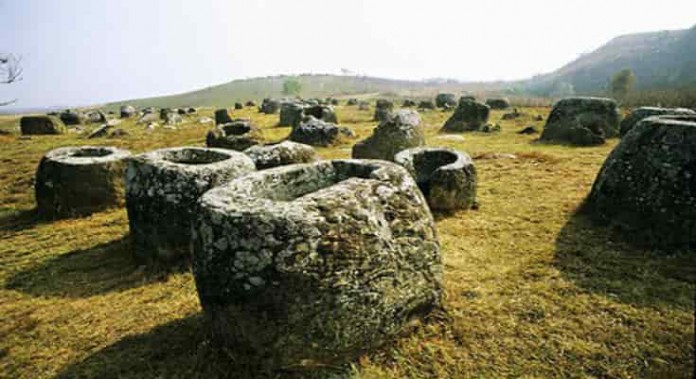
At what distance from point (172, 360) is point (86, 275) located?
3522 mm

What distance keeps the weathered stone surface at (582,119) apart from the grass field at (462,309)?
11132 millimetres

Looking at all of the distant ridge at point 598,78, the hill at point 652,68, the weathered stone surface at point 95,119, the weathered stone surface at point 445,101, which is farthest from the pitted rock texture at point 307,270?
the hill at point 652,68

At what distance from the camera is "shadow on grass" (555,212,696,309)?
518 centimetres

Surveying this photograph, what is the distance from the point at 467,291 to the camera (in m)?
5.48

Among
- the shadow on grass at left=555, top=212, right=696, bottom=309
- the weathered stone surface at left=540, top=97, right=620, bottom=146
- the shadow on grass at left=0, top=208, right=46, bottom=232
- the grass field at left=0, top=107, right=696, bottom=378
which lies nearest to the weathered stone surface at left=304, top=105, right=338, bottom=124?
the weathered stone surface at left=540, top=97, right=620, bottom=146

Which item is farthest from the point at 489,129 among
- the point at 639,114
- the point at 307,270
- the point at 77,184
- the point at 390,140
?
the point at 307,270

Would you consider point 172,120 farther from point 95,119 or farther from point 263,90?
point 263,90

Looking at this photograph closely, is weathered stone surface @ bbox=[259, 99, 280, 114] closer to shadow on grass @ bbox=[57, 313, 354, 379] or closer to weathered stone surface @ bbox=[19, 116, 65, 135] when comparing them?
weathered stone surface @ bbox=[19, 116, 65, 135]

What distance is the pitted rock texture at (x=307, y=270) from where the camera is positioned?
3.57m

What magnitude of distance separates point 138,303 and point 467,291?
15.8 ft

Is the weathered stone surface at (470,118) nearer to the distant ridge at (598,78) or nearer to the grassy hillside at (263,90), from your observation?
the distant ridge at (598,78)

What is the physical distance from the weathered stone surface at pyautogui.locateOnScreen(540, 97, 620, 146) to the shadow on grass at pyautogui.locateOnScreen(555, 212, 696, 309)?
12.7 m

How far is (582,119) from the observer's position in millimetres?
18656

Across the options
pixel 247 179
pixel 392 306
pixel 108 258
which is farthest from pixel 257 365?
pixel 108 258
